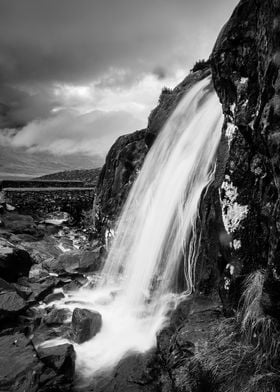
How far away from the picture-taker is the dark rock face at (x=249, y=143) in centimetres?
587

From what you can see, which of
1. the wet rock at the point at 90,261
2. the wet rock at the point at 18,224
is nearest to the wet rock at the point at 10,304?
the wet rock at the point at 90,261

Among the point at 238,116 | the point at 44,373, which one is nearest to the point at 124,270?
the point at 44,373

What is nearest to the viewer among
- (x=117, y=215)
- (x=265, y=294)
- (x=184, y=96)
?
(x=265, y=294)

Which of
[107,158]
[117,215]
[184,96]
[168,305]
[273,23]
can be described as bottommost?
[168,305]

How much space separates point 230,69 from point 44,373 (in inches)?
323

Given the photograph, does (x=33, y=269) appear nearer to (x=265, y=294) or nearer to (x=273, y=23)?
(x=265, y=294)

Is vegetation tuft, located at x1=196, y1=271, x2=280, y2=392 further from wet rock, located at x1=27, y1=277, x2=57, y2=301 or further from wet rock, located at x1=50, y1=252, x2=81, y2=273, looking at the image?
wet rock, located at x1=50, y1=252, x2=81, y2=273

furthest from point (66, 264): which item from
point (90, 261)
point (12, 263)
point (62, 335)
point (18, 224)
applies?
point (18, 224)

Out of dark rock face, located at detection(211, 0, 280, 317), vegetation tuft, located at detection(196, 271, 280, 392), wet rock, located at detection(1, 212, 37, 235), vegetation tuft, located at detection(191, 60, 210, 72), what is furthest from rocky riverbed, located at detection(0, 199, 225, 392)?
vegetation tuft, located at detection(191, 60, 210, 72)

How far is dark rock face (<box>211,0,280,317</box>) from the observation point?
19.3 feet

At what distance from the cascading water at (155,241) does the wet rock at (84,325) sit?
18 cm

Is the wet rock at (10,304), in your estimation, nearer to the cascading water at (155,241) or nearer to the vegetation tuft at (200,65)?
the cascading water at (155,241)

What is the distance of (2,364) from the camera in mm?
7820

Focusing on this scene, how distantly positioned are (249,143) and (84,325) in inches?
254
